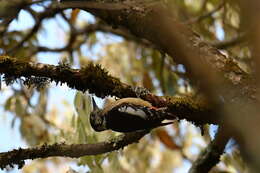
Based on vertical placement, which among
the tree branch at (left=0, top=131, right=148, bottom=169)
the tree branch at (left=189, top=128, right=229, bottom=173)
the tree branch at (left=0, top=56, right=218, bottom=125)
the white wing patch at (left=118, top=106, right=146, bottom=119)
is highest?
the tree branch at (left=0, top=56, right=218, bottom=125)

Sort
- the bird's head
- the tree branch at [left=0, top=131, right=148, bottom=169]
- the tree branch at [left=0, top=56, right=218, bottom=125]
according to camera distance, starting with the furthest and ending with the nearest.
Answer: the bird's head, the tree branch at [left=0, top=131, right=148, bottom=169], the tree branch at [left=0, top=56, right=218, bottom=125]

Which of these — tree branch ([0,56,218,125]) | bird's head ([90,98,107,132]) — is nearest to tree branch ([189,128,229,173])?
tree branch ([0,56,218,125])

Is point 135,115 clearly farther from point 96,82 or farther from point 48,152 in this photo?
point 48,152

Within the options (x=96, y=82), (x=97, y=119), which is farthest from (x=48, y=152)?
(x=96, y=82)

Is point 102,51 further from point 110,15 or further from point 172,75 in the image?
point 110,15

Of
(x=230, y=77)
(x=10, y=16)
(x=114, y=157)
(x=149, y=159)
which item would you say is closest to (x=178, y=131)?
(x=149, y=159)

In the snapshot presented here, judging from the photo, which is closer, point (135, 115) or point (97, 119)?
point (135, 115)

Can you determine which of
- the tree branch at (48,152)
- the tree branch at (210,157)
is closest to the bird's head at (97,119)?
the tree branch at (48,152)

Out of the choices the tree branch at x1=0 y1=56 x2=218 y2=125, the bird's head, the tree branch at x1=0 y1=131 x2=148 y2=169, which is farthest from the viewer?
the bird's head

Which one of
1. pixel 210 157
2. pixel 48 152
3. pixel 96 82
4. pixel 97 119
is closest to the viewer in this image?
pixel 96 82

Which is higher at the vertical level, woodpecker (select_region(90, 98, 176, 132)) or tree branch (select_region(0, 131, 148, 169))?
woodpecker (select_region(90, 98, 176, 132))

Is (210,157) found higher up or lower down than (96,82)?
lower down

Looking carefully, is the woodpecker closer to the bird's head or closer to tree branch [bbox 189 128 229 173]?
the bird's head

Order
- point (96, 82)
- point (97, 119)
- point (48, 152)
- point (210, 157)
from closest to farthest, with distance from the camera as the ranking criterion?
point (96, 82)
point (48, 152)
point (97, 119)
point (210, 157)
